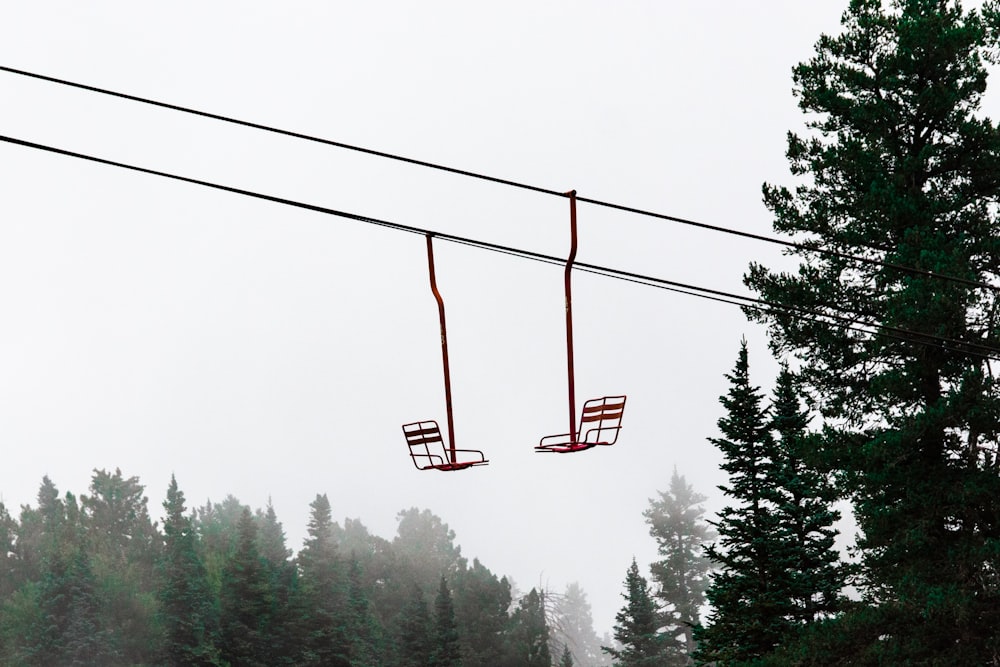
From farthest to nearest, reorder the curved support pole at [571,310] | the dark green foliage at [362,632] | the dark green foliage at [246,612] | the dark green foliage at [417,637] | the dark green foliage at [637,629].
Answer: the dark green foliage at [362,632] → the dark green foliage at [246,612] → the dark green foliage at [417,637] → the dark green foliage at [637,629] → the curved support pole at [571,310]

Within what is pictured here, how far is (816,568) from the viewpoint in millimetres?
29016

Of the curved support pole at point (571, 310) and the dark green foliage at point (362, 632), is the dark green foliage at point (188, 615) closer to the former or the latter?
the dark green foliage at point (362, 632)

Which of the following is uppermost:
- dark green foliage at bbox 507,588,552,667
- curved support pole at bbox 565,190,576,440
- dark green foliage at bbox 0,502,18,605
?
dark green foliage at bbox 0,502,18,605

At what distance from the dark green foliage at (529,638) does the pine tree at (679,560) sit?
820 centimetres

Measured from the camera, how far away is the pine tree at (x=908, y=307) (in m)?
21.7

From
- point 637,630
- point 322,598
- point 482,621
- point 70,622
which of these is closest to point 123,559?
point 70,622

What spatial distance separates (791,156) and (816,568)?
11.2 m

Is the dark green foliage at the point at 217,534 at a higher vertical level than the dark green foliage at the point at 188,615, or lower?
higher

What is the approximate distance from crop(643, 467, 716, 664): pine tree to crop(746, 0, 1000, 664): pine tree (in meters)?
40.8

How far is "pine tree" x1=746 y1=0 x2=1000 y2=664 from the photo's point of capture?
2169cm

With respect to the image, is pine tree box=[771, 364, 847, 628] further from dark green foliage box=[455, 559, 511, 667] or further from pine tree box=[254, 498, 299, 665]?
dark green foliage box=[455, 559, 511, 667]

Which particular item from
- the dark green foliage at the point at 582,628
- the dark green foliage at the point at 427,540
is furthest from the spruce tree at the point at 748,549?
the dark green foliage at the point at 582,628

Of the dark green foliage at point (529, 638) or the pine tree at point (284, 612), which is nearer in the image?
the pine tree at point (284, 612)

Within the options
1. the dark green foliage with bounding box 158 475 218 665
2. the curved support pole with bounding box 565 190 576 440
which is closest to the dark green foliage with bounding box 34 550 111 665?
the dark green foliage with bounding box 158 475 218 665
